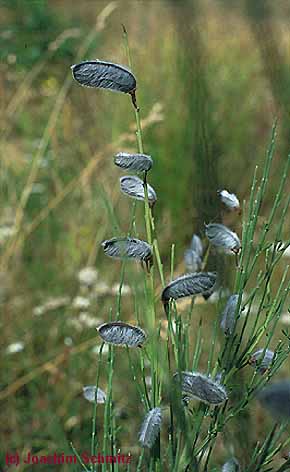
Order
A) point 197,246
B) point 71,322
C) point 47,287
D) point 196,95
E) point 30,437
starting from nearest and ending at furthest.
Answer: point 196,95 < point 197,246 < point 30,437 < point 71,322 < point 47,287

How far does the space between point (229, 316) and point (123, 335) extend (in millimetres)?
115

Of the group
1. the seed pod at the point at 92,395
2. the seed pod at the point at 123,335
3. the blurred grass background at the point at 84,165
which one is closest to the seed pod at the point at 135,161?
the blurred grass background at the point at 84,165

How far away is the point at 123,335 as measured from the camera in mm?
763

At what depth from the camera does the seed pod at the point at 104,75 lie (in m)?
0.77

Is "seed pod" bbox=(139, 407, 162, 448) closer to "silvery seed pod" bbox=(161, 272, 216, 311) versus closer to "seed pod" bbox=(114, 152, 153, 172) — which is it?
"silvery seed pod" bbox=(161, 272, 216, 311)

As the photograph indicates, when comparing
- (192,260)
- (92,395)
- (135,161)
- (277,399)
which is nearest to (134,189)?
(135,161)

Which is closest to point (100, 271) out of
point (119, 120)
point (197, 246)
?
point (119, 120)

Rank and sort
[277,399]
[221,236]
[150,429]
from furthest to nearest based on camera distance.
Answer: [221,236]
[150,429]
[277,399]

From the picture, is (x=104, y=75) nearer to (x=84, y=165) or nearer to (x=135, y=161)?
(x=135, y=161)

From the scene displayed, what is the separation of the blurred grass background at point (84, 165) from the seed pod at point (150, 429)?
0.09m

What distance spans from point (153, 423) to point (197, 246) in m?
0.28

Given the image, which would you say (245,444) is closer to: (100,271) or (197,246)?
(197,246)

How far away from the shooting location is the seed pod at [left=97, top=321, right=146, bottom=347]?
2.49ft

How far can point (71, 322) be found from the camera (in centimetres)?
197
